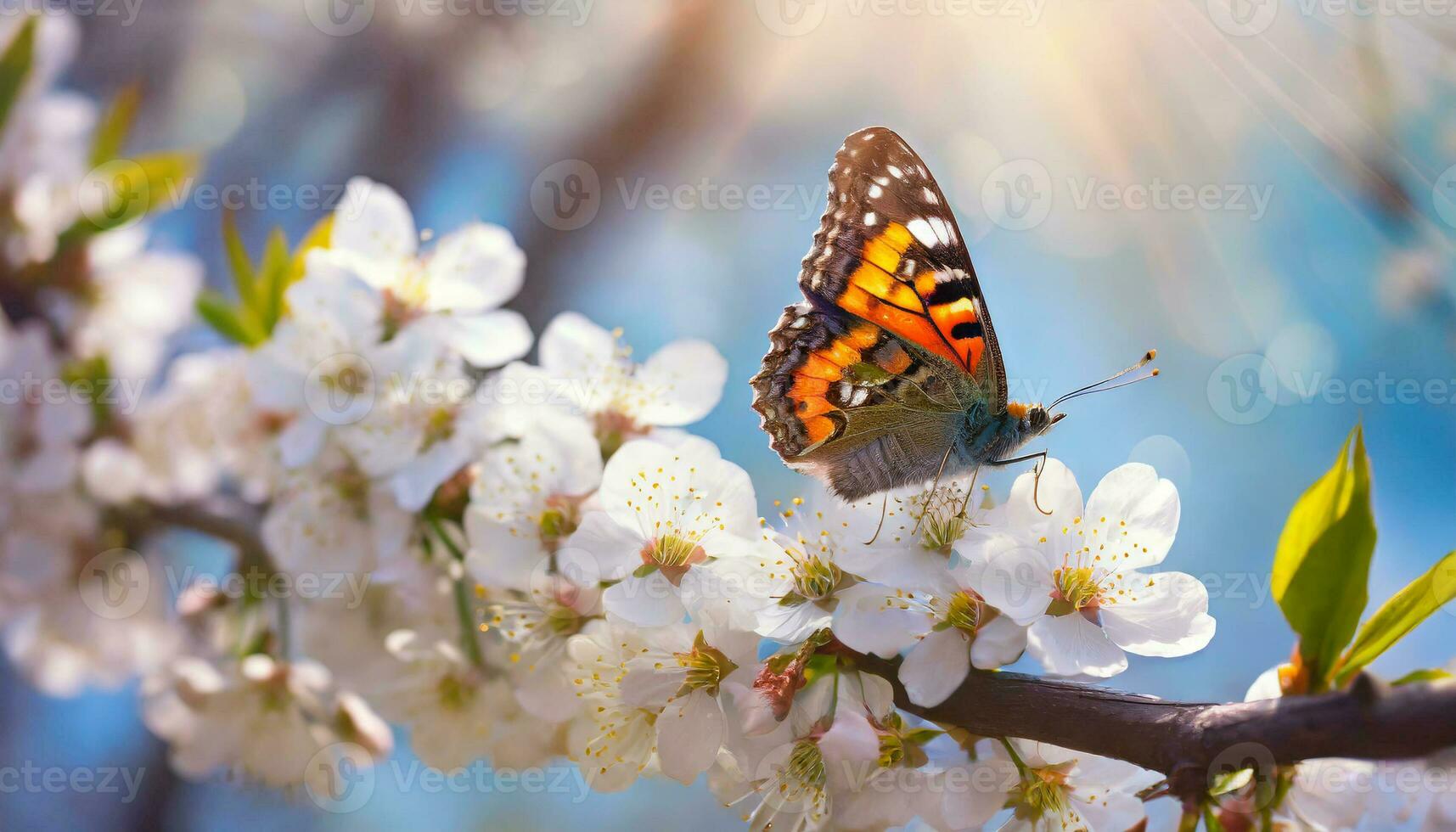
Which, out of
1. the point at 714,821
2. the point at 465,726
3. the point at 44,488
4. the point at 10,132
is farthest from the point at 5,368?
the point at 714,821

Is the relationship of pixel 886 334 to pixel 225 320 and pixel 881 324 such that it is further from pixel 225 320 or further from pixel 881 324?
pixel 225 320

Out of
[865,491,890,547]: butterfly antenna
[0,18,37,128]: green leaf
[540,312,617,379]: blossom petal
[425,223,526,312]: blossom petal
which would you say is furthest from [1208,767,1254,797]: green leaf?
[0,18,37,128]: green leaf

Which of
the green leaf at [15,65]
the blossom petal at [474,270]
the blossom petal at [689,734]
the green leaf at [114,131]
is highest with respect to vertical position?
the green leaf at [15,65]

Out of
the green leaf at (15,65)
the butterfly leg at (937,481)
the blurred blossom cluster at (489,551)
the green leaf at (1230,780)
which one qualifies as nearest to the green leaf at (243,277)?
the blurred blossom cluster at (489,551)

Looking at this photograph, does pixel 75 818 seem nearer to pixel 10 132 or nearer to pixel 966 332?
pixel 10 132

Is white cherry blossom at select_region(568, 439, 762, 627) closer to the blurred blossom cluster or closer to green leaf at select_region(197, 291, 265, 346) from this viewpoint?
the blurred blossom cluster

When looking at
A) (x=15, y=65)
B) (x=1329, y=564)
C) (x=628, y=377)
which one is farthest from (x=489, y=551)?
(x=15, y=65)

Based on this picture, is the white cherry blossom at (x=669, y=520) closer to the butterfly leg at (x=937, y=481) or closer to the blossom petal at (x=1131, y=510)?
the butterfly leg at (x=937, y=481)
